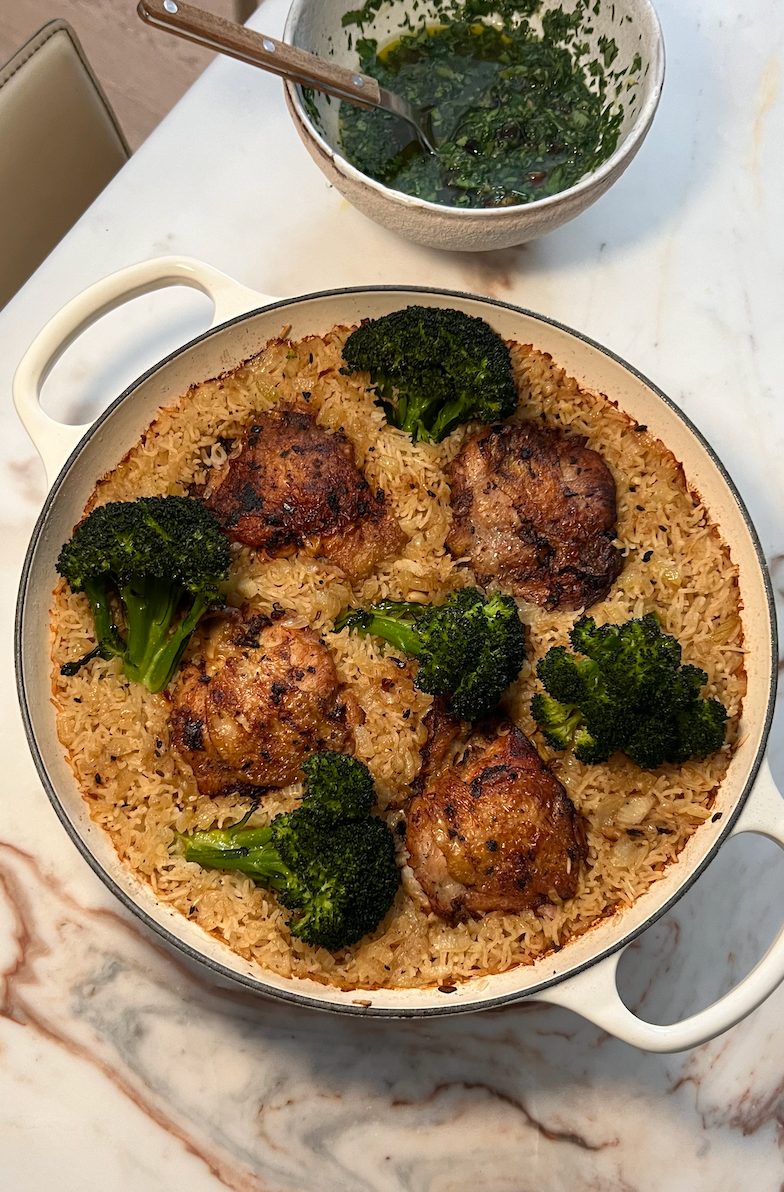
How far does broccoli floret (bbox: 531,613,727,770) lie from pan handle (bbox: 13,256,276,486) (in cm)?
142

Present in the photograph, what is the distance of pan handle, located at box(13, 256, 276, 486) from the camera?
266 centimetres

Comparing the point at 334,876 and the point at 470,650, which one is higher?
the point at 470,650

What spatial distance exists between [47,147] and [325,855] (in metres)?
2.70

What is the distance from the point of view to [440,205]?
2789 mm

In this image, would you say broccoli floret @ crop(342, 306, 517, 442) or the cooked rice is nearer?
the cooked rice

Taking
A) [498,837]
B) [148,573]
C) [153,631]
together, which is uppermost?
[148,573]

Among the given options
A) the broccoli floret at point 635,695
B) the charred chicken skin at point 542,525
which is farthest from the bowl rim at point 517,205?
the broccoli floret at point 635,695

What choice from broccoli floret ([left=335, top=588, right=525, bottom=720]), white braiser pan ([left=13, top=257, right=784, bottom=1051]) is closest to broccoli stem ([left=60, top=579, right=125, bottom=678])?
white braiser pan ([left=13, top=257, right=784, bottom=1051])

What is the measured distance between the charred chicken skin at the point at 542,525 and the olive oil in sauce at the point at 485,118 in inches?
34.0

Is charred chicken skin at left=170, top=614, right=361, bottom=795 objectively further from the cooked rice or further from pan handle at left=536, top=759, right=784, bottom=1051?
pan handle at left=536, top=759, right=784, bottom=1051

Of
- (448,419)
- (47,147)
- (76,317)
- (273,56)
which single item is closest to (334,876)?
(448,419)

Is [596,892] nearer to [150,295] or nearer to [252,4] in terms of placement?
[150,295]

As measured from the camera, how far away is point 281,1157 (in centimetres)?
284

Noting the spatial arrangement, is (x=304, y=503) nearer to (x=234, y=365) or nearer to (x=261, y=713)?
(x=234, y=365)
